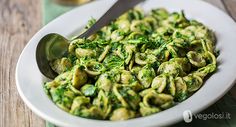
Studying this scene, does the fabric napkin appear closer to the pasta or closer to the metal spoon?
the pasta

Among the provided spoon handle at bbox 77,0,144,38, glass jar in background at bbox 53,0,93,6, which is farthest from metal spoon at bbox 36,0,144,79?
glass jar in background at bbox 53,0,93,6

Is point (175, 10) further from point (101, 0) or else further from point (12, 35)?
point (12, 35)

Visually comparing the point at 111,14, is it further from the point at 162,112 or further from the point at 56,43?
the point at 162,112

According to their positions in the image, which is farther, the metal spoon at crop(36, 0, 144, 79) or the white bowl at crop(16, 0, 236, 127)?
the metal spoon at crop(36, 0, 144, 79)

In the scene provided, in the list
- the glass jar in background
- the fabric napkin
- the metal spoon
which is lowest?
the fabric napkin

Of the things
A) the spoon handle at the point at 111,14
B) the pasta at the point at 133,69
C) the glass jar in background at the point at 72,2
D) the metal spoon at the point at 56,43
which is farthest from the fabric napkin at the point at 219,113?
the glass jar in background at the point at 72,2

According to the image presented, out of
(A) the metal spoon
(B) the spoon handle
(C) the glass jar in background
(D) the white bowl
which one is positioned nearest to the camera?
(D) the white bowl

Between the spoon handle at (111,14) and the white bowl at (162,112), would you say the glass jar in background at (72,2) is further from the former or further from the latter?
the spoon handle at (111,14)

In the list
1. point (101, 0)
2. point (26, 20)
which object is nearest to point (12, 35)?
point (26, 20)

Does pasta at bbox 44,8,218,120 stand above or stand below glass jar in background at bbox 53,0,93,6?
below
